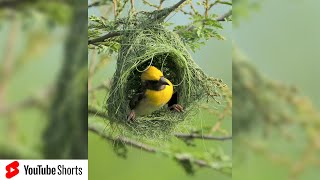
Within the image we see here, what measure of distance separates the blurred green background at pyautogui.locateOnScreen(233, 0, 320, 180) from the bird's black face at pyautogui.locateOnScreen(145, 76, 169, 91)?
594mm

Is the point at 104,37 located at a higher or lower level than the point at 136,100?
higher

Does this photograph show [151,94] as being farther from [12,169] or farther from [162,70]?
[12,169]

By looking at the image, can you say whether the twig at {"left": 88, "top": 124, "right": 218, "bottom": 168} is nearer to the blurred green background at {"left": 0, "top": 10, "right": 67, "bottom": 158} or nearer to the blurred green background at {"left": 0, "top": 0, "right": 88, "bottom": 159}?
the blurred green background at {"left": 0, "top": 0, "right": 88, "bottom": 159}

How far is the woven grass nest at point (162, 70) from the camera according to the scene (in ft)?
6.26

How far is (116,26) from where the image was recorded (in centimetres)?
Result: 205

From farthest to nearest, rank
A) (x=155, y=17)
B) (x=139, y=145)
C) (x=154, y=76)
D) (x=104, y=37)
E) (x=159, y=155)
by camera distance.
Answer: (x=159, y=155) → (x=139, y=145) → (x=104, y=37) → (x=155, y=17) → (x=154, y=76)

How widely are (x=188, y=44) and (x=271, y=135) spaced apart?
651 millimetres

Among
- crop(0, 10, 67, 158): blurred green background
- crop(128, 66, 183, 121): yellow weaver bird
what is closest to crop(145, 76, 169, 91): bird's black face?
crop(128, 66, 183, 121): yellow weaver bird

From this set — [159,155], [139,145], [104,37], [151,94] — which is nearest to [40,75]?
[104,37]

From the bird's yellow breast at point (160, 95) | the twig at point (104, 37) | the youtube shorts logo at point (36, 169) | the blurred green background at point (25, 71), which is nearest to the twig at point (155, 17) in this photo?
the twig at point (104, 37)

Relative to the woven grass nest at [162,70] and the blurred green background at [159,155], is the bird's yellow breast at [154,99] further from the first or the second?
the blurred green background at [159,155]

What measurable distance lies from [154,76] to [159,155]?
718mm

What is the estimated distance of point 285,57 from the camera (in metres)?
2.33

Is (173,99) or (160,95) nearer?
(160,95)
